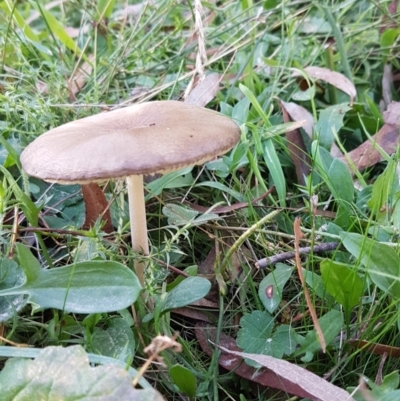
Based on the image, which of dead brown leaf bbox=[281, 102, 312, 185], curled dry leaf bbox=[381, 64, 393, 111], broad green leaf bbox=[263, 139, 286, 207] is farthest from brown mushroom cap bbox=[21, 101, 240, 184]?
curled dry leaf bbox=[381, 64, 393, 111]

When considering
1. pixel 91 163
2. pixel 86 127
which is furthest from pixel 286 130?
pixel 91 163

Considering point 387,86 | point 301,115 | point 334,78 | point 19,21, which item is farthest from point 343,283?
point 19,21

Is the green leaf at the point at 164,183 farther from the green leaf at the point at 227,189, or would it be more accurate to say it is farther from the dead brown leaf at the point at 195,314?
the dead brown leaf at the point at 195,314

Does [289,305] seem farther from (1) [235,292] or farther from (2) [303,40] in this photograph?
(2) [303,40]

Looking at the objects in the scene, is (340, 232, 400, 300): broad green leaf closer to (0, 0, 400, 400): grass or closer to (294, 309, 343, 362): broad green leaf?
(0, 0, 400, 400): grass

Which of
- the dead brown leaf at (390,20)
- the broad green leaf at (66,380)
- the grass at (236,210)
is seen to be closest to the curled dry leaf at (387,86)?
the grass at (236,210)
